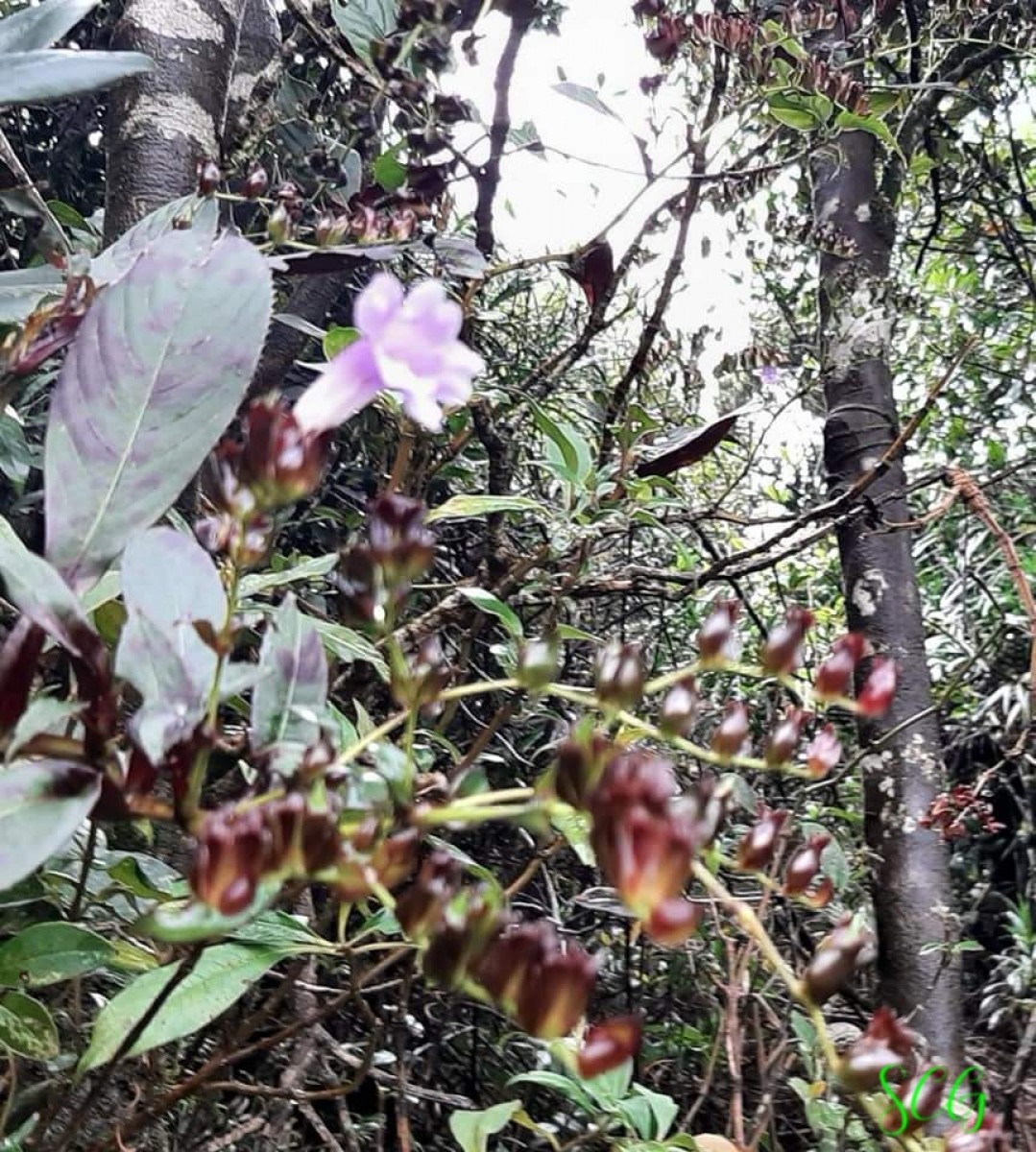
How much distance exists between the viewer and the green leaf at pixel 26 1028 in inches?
18.6

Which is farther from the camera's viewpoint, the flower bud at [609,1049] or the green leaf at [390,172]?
the green leaf at [390,172]

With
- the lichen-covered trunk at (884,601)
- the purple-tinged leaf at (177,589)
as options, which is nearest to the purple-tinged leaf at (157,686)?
the purple-tinged leaf at (177,589)

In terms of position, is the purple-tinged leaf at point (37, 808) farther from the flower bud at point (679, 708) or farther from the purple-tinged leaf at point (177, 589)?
the flower bud at point (679, 708)

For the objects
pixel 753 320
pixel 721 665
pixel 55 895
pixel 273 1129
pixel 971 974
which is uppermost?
pixel 753 320

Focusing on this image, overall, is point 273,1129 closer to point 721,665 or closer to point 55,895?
point 55,895

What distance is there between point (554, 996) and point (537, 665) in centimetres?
11

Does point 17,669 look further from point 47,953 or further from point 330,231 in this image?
point 330,231

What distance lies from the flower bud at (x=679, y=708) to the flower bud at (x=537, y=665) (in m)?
0.04

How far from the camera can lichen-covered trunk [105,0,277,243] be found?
0.78m

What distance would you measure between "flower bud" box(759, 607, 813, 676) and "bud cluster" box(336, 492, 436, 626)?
0.44ft

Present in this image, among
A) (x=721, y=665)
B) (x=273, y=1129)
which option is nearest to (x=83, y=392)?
(x=721, y=665)

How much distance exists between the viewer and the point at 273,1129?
2.56ft

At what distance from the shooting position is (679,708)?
1.11 feet

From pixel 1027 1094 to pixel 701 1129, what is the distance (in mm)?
459
